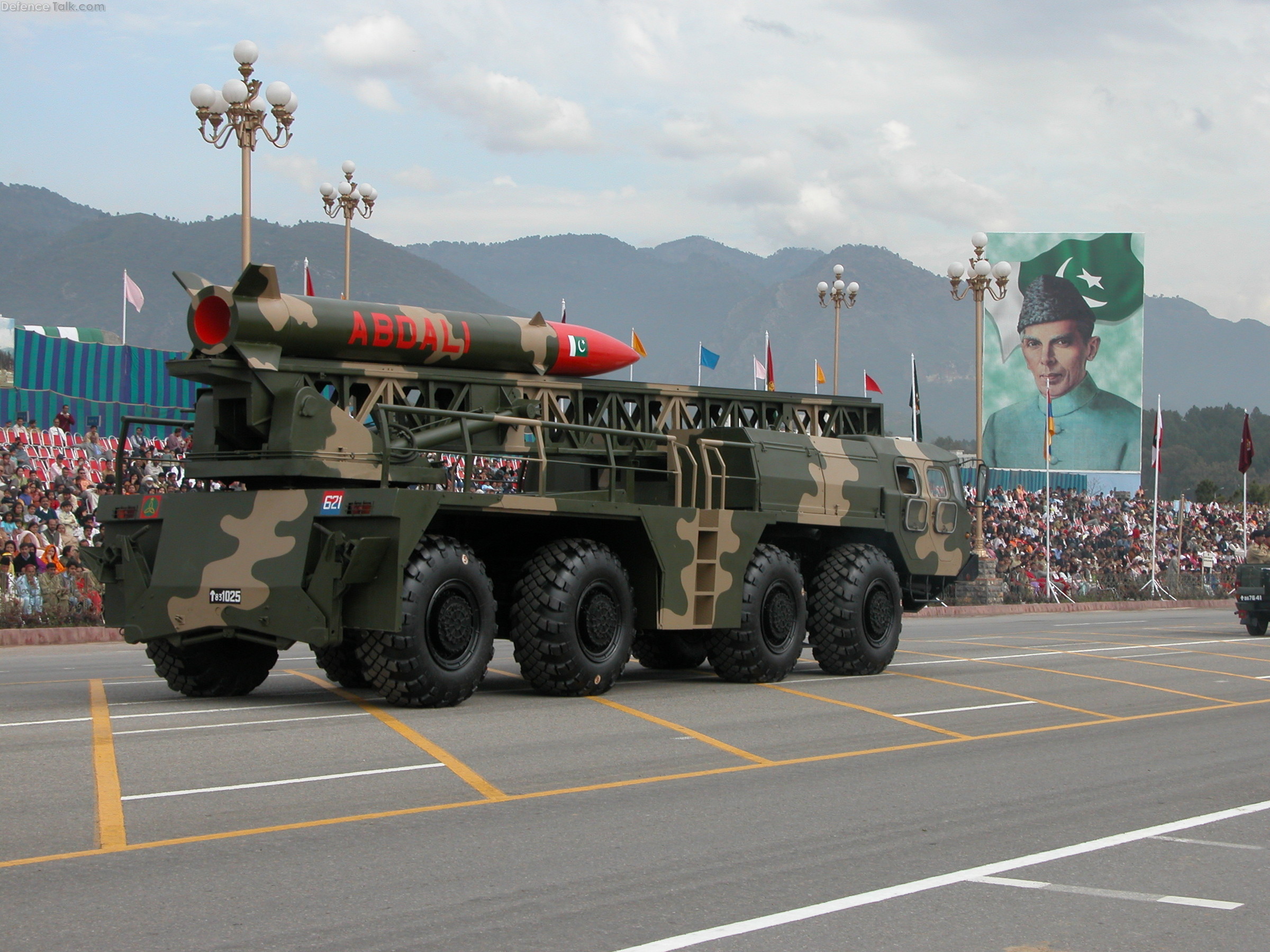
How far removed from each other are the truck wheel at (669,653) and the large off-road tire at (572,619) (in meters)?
2.95

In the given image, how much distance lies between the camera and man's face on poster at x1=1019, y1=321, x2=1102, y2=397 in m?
72.0

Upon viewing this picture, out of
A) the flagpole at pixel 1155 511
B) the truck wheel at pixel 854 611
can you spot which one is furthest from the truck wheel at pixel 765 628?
the flagpole at pixel 1155 511

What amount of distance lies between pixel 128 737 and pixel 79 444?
16913mm

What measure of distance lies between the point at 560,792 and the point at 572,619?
161 inches

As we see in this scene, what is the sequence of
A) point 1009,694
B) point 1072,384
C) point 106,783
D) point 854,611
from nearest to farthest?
point 106,783 < point 1009,694 < point 854,611 < point 1072,384

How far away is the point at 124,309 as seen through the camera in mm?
37562

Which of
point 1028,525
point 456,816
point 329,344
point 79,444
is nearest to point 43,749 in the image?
point 456,816

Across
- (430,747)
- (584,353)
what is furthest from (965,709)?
(430,747)

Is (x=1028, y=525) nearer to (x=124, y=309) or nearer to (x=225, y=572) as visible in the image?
(x=124, y=309)

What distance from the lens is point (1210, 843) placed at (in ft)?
25.6

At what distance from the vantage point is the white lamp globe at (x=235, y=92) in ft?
68.2

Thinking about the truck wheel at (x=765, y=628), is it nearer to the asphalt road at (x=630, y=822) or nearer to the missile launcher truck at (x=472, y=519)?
the missile launcher truck at (x=472, y=519)

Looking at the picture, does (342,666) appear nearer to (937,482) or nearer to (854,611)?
(854,611)

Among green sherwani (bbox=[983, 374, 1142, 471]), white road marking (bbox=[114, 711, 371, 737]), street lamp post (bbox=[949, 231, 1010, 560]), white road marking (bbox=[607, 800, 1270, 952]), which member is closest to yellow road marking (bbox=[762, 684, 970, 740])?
white road marking (bbox=[607, 800, 1270, 952])
